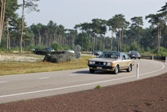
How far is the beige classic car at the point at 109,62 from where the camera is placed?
19781mm

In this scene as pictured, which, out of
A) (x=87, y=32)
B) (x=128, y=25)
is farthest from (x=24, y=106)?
(x=87, y=32)

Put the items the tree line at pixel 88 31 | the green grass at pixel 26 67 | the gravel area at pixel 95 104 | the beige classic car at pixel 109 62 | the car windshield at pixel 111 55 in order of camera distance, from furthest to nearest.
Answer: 1. the tree line at pixel 88 31
2. the car windshield at pixel 111 55
3. the green grass at pixel 26 67
4. the beige classic car at pixel 109 62
5. the gravel area at pixel 95 104

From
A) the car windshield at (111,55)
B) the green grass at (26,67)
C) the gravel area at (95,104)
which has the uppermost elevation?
the car windshield at (111,55)

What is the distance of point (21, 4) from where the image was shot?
58.2 meters

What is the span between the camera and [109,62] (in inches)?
780

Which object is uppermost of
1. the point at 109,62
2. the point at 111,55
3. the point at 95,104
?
the point at 111,55

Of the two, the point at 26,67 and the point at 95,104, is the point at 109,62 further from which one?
the point at 95,104

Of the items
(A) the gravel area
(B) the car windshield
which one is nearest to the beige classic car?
(B) the car windshield

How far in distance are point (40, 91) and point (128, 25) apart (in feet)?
374

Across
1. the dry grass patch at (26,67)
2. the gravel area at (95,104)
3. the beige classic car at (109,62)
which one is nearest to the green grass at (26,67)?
the dry grass patch at (26,67)

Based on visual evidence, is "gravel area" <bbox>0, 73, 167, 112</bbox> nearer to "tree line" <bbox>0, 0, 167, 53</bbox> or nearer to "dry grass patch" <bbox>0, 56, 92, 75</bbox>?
"dry grass patch" <bbox>0, 56, 92, 75</bbox>

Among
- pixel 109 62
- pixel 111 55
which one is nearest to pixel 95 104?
pixel 109 62

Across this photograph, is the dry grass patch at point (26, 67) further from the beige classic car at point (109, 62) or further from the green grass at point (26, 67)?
the beige classic car at point (109, 62)

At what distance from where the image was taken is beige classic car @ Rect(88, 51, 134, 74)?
1978cm
